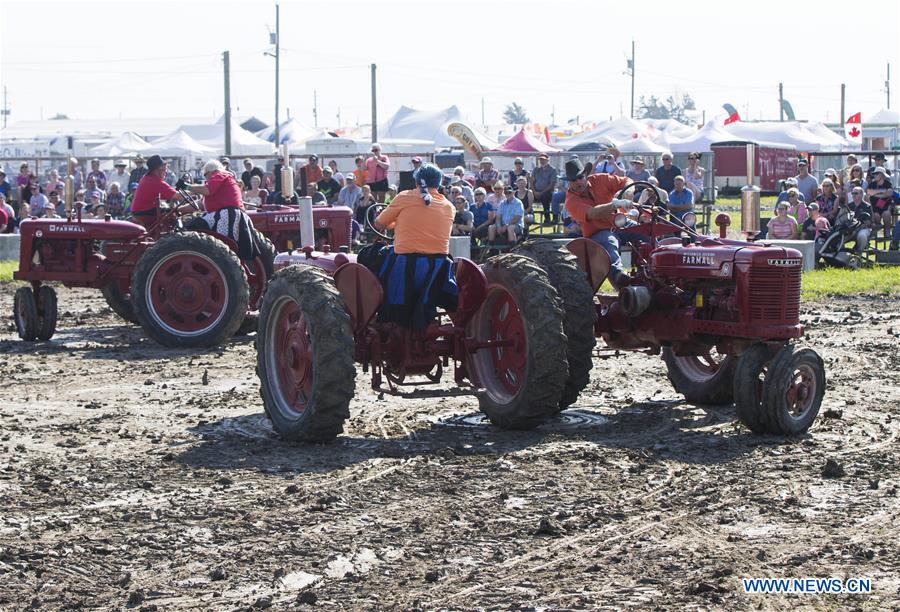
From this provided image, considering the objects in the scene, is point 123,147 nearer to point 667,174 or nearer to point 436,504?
point 667,174

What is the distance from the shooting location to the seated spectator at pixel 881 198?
21062mm

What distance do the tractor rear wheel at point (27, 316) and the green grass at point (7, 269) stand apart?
6.99 meters

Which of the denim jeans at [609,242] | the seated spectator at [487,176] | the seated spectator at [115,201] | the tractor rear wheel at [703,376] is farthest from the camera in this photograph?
the seated spectator at [115,201]

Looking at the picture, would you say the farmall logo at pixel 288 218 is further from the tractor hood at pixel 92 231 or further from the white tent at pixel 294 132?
the white tent at pixel 294 132

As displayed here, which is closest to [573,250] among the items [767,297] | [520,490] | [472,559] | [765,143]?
[767,297]

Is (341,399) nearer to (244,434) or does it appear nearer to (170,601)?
(244,434)

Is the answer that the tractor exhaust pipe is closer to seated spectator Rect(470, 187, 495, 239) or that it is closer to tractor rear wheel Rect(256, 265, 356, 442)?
tractor rear wheel Rect(256, 265, 356, 442)

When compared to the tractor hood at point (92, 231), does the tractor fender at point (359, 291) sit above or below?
below

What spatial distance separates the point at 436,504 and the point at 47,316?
8341 mm

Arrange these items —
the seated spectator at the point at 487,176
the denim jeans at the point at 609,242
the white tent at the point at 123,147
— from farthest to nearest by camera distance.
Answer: the white tent at the point at 123,147, the seated spectator at the point at 487,176, the denim jeans at the point at 609,242

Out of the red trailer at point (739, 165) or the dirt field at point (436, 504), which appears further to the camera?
the red trailer at point (739, 165)

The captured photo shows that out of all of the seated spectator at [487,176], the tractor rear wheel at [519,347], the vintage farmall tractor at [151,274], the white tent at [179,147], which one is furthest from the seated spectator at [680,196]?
the white tent at [179,147]

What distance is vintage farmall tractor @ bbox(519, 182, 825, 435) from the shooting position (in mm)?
8242

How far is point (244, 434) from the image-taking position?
8758mm
